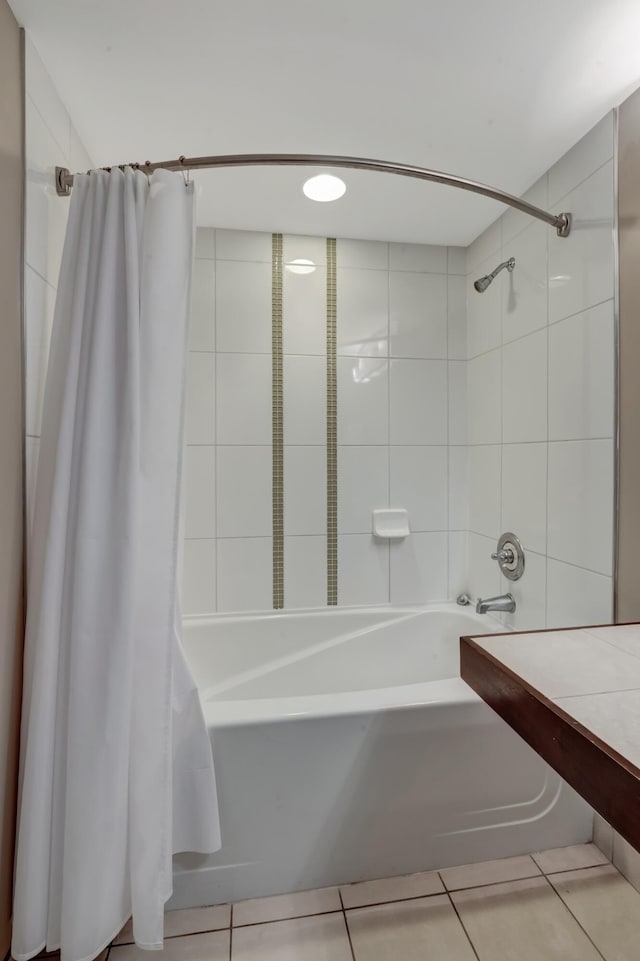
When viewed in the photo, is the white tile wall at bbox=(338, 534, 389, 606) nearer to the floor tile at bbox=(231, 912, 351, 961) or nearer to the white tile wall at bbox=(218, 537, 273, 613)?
the white tile wall at bbox=(218, 537, 273, 613)

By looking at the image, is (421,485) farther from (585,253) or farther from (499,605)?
(585,253)

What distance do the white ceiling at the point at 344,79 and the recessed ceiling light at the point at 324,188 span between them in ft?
0.14

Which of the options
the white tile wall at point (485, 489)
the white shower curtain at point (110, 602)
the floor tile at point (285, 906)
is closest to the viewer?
the white shower curtain at point (110, 602)

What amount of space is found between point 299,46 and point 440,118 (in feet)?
1.55

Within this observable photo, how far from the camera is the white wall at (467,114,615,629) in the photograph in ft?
4.56

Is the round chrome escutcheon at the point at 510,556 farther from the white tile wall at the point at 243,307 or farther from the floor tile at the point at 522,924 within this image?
the white tile wall at the point at 243,307

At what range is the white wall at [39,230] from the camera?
1.12 m

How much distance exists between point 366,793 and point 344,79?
194cm

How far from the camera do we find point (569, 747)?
0.68 metres

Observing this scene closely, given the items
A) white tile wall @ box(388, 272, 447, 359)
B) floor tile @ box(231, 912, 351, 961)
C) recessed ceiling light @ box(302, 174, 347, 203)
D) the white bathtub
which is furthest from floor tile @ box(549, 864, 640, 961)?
recessed ceiling light @ box(302, 174, 347, 203)

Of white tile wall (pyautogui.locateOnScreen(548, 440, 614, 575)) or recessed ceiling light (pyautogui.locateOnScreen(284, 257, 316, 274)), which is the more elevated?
recessed ceiling light (pyautogui.locateOnScreen(284, 257, 316, 274))

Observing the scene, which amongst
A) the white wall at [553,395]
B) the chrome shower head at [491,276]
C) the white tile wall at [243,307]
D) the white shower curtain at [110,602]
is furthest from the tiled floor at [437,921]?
the chrome shower head at [491,276]

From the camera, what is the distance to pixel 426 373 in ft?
7.13

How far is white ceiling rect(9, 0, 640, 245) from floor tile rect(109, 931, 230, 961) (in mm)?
2224
